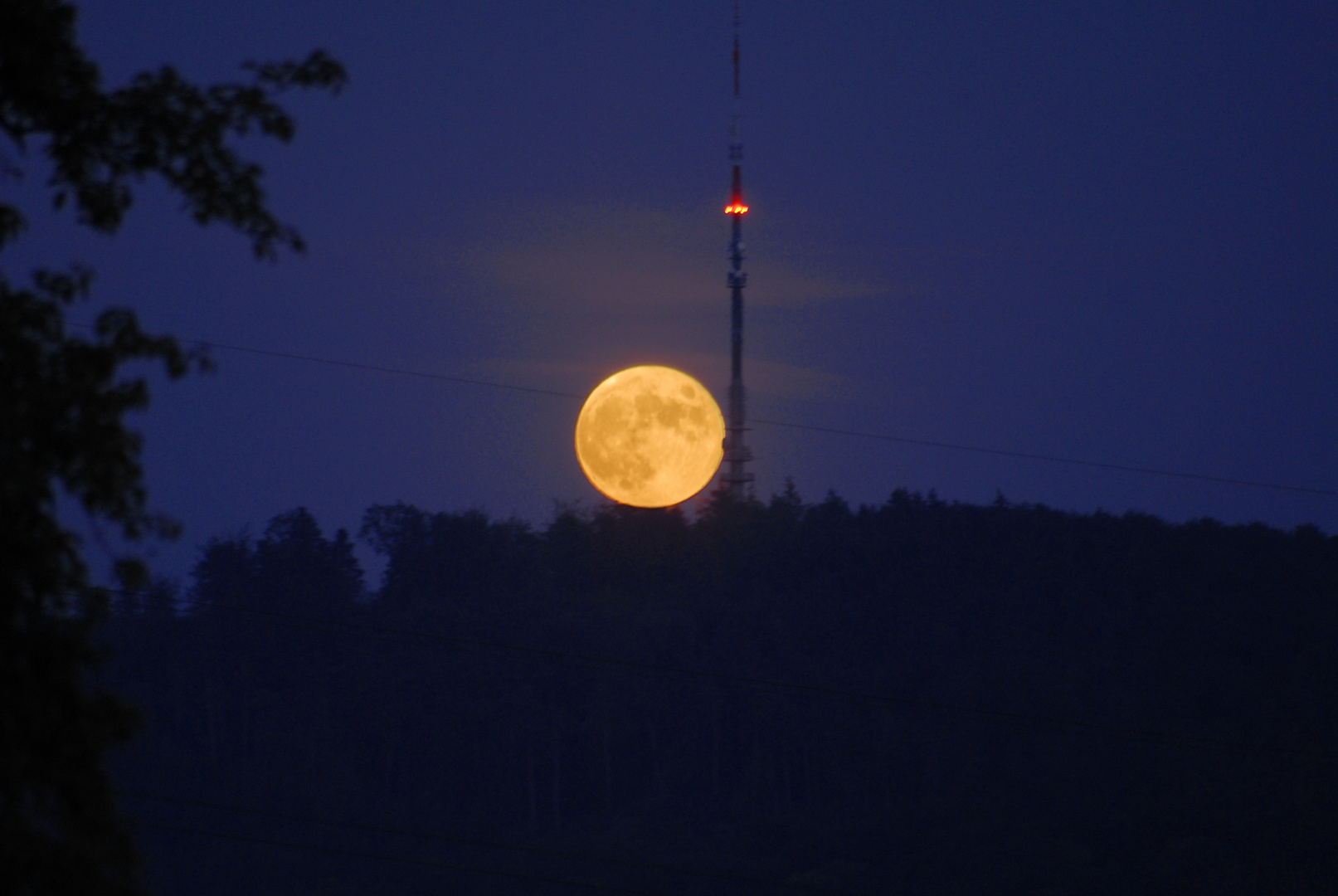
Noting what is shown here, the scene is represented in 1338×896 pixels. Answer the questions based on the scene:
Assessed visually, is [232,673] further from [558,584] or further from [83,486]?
[83,486]

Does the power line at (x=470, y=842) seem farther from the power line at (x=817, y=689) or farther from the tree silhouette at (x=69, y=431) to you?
the tree silhouette at (x=69, y=431)

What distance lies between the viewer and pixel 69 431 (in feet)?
19.3

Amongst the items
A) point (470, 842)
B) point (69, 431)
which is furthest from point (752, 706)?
point (69, 431)

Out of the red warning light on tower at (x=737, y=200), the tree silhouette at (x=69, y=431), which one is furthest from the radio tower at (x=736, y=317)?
the tree silhouette at (x=69, y=431)

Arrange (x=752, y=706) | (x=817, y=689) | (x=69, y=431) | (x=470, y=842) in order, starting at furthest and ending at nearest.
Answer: (x=752, y=706), (x=817, y=689), (x=470, y=842), (x=69, y=431)

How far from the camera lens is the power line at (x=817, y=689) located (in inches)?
2240

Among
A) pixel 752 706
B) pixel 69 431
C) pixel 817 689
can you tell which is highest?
pixel 69 431

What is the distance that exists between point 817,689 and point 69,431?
57.1 meters

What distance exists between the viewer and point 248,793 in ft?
189

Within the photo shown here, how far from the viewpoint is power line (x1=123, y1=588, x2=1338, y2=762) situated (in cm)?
5691

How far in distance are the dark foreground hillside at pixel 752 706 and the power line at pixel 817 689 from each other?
0.22 metres

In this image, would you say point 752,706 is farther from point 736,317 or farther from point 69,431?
point 69,431

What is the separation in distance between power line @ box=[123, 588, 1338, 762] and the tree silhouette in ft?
164

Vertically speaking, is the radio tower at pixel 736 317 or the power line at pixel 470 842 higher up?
the radio tower at pixel 736 317
